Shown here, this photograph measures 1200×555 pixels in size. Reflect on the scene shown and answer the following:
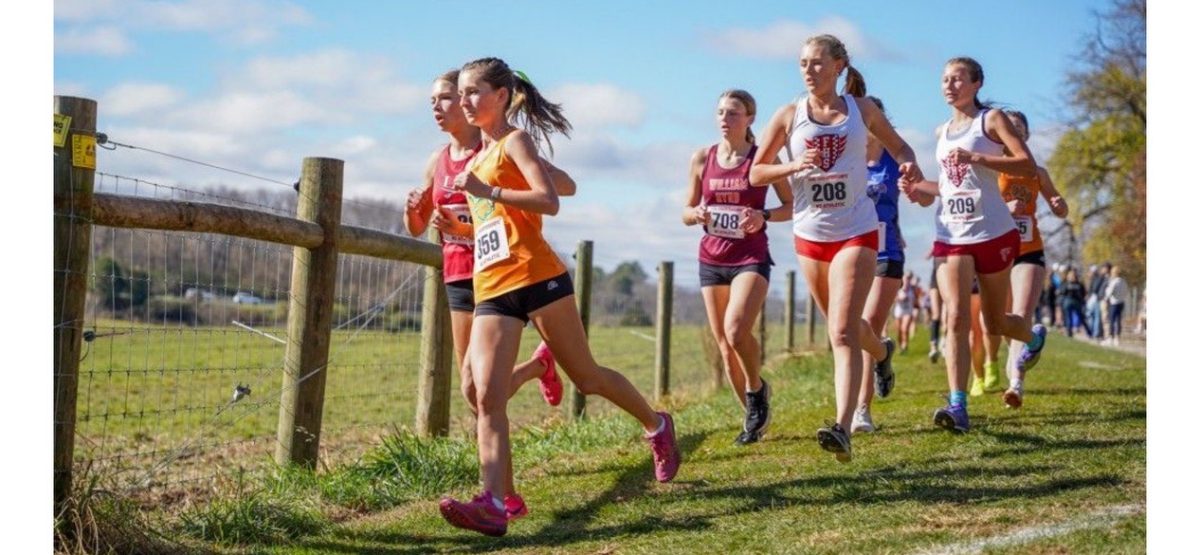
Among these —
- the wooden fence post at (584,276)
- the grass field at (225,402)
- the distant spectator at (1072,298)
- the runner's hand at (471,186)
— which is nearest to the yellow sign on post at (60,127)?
the grass field at (225,402)

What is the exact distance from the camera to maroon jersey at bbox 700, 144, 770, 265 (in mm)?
8023

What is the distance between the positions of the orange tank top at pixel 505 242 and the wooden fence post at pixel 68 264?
151 centimetres

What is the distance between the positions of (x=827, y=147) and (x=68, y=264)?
341 centimetres

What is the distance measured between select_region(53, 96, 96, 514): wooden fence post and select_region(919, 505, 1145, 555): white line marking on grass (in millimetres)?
3125

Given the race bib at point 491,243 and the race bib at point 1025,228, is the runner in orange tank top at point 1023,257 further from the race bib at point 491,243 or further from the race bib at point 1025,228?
the race bib at point 491,243

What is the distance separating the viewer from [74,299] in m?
5.35

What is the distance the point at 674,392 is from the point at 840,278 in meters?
8.10

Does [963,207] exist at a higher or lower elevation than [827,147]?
lower

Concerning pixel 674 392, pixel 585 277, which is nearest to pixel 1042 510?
pixel 585 277

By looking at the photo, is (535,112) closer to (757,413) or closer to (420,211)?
(420,211)

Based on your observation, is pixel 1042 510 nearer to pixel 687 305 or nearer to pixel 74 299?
pixel 74 299

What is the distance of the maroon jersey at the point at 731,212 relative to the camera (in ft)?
26.3

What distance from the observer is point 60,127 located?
17.4ft

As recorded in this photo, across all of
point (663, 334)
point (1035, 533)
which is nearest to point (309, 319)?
point (1035, 533)
